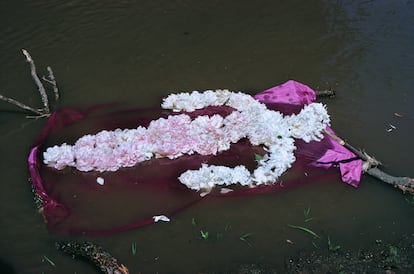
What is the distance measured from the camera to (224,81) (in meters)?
6.79

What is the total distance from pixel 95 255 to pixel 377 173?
3.36 m

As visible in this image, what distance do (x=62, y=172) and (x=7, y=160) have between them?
0.79 metres

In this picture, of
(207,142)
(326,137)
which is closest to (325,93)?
(326,137)

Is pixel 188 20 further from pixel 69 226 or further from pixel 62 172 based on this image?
pixel 69 226

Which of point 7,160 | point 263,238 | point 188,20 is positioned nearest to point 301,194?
point 263,238

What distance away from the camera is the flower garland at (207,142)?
5164mm

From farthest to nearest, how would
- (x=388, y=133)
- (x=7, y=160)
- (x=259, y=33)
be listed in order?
(x=259, y=33) < (x=388, y=133) < (x=7, y=160)

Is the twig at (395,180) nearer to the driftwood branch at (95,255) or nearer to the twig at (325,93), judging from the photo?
the twig at (325,93)

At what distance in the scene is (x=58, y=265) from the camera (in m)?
4.37

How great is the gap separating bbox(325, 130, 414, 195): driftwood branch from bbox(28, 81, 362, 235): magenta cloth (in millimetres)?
71

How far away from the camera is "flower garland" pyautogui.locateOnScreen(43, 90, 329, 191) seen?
516cm

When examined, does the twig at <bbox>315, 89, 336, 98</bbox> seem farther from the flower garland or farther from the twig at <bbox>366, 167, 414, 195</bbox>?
the twig at <bbox>366, 167, 414, 195</bbox>

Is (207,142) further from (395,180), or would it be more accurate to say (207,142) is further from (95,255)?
(395,180)

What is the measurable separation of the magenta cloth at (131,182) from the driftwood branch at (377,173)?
2.8 inches
